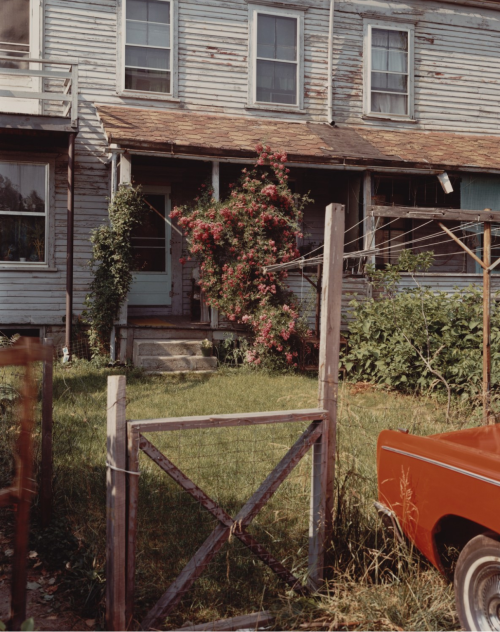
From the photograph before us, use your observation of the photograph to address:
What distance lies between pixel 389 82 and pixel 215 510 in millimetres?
13621

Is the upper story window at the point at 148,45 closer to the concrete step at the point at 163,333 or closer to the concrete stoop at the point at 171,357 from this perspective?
the concrete step at the point at 163,333

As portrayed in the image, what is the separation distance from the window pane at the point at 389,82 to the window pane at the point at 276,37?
2.03 m

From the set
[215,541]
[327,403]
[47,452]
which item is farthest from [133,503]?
[47,452]

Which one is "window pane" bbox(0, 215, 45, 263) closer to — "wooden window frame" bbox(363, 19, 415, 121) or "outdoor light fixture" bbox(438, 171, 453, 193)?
"wooden window frame" bbox(363, 19, 415, 121)

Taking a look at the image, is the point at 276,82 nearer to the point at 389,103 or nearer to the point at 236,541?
the point at 389,103

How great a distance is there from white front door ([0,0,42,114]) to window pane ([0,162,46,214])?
1.16 metres

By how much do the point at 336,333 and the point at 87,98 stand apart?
35.3ft

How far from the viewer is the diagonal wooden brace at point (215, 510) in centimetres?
328

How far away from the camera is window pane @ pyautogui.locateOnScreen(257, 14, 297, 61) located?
1399 centimetres

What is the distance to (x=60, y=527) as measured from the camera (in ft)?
14.9

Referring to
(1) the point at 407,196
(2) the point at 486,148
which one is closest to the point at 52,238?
(1) the point at 407,196

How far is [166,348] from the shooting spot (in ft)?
36.5

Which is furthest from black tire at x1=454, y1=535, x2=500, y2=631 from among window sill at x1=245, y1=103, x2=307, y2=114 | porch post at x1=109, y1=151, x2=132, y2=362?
window sill at x1=245, y1=103, x2=307, y2=114

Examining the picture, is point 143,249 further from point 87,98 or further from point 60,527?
point 60,527
